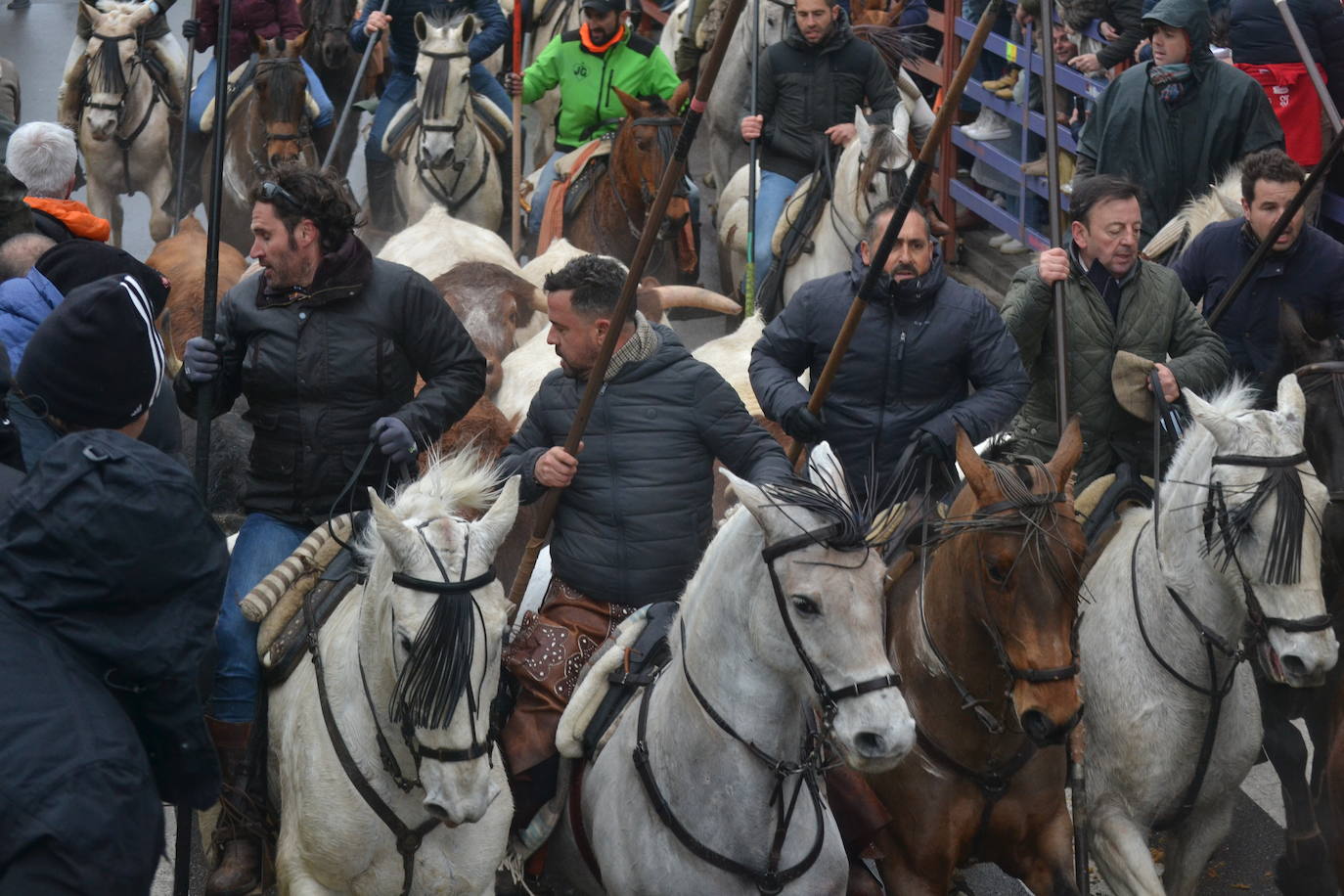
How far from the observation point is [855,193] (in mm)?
9516

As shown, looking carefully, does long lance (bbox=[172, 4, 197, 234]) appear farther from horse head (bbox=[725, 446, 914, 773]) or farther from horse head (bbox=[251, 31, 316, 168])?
horse head (bbox=[725, 446, 914, 773])

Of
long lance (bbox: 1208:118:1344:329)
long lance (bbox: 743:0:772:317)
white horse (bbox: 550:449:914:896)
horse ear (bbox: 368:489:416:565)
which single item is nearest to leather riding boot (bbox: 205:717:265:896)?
white horse (bbox: 550:449:914:896)

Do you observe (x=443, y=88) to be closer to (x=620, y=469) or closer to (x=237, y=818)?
(x=620, y=469)

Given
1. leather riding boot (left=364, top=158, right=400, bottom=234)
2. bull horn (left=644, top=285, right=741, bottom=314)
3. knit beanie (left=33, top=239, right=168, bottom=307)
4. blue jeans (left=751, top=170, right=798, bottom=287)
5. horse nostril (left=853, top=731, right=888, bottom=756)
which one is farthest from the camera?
leather riding boot (left=364, top=158, right=400, bottom=234)

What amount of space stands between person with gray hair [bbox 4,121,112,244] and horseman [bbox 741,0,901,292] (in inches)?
165

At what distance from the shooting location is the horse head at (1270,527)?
15.5 feet

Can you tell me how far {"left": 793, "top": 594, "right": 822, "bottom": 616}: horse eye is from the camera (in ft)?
12.9

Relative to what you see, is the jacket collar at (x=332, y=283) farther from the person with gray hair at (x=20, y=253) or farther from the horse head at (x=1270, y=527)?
the horse head at (x=1270, y=527)

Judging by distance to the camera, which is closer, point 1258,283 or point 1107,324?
point 1107,324

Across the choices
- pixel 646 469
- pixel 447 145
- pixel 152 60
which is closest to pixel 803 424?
pixel 646 469

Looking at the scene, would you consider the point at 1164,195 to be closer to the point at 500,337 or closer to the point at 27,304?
the point at 500,337

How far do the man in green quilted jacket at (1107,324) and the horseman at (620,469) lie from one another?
139 cm

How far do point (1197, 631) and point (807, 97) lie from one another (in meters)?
6.02

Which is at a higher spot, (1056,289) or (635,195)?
(1056,289)
